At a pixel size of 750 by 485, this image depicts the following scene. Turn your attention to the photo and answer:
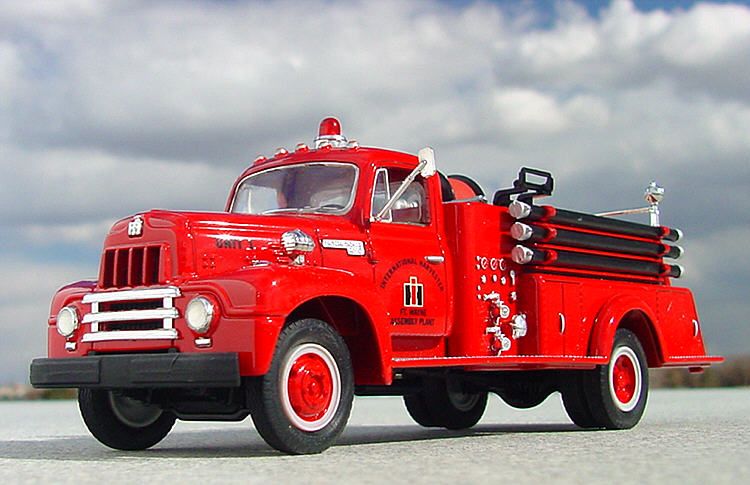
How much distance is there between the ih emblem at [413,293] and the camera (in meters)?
9.76

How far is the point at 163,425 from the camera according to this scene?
1004 centimetres

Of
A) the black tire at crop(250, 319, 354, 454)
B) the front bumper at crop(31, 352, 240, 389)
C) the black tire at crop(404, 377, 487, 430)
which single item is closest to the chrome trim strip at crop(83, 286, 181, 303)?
the front bumper at crop(31, 352, 240, 389)

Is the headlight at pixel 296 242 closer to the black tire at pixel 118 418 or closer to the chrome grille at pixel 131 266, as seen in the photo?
the chrome grille at pixel 131 266

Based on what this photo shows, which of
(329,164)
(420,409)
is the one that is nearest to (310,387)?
(329,164)

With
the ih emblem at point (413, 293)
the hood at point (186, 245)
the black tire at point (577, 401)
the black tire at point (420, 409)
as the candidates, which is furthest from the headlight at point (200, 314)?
the black tire at point (577, 401)

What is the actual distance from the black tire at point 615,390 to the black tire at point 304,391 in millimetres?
3684

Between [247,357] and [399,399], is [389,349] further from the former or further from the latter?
[399,399]

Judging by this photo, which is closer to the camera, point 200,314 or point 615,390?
point 200,314

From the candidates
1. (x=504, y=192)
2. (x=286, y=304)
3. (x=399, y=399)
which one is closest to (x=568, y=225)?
(x=504, y=192)

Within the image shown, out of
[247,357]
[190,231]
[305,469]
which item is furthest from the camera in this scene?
[190,231]

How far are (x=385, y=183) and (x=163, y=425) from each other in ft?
9.40

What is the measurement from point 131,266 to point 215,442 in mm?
2629

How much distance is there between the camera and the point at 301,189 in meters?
10.1

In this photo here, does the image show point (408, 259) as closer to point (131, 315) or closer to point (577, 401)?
point (131, 315)
